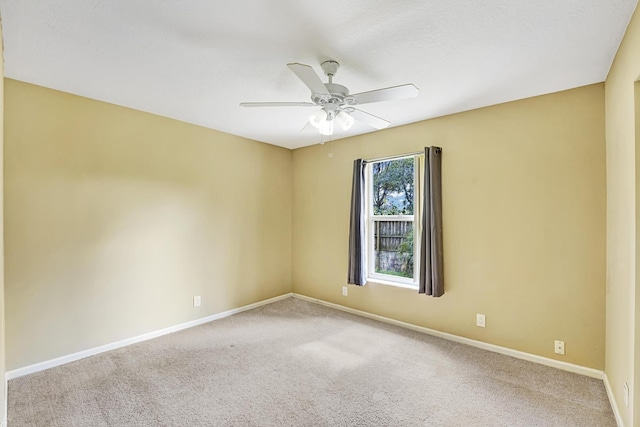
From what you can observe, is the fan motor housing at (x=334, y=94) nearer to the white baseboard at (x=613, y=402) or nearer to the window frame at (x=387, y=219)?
the window frame at (x=387, y=219)

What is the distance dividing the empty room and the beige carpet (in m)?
0.02

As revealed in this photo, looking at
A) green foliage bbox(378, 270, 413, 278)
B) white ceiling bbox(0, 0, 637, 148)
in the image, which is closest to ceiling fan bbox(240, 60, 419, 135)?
white ceiling bbox(0, 0, 637, 148)

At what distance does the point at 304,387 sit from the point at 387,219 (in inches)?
86.8

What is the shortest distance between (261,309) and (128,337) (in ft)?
5.20

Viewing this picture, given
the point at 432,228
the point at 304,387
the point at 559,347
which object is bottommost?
the point at 304,387

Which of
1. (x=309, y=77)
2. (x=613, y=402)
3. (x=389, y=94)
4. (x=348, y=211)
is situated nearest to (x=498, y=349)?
(x=613, y=402)

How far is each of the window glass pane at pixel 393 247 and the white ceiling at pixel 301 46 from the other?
5.08 feet

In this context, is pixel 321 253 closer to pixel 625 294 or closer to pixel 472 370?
pixel 472 370

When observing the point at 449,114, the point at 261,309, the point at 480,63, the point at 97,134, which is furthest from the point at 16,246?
the point at 449,114

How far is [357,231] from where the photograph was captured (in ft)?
12.5

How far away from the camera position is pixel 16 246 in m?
2.40

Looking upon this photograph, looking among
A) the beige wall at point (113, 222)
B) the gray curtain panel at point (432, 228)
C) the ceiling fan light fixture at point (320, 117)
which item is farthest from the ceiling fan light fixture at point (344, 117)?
the beige wall at point (113, 222)

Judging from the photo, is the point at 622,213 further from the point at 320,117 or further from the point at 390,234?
the point at 390,234

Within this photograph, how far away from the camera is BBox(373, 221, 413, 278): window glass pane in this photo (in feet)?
12.0
